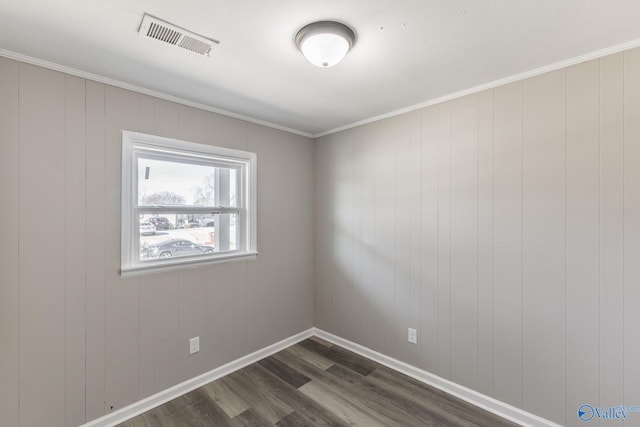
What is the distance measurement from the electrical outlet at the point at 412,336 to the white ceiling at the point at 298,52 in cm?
204

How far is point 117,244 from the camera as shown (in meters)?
2.05

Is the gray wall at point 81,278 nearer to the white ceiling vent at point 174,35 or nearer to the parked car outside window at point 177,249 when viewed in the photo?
the parked car outside window at point 177,249

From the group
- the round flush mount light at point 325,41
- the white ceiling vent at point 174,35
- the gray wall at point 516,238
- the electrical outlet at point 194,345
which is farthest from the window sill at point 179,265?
the round flush mount light at point 325,41

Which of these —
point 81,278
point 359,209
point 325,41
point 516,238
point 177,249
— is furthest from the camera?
point 359,209

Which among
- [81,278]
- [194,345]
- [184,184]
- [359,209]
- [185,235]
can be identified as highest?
[184,184]

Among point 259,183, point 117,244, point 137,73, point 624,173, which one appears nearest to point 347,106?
point 259,183

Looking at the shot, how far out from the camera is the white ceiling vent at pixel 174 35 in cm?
143

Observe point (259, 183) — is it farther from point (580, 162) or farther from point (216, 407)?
point (580, 162)

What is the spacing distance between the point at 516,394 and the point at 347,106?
2.57 metres

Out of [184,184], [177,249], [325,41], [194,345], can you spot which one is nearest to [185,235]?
[177,249]

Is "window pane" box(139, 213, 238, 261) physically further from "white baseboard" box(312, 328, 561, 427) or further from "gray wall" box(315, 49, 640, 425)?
"white baseboard" box(312, 328, 561, 427)

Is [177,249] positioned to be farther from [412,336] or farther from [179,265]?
[412,336]

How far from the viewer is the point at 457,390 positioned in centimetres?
228

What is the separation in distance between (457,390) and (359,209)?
1.76 metres
